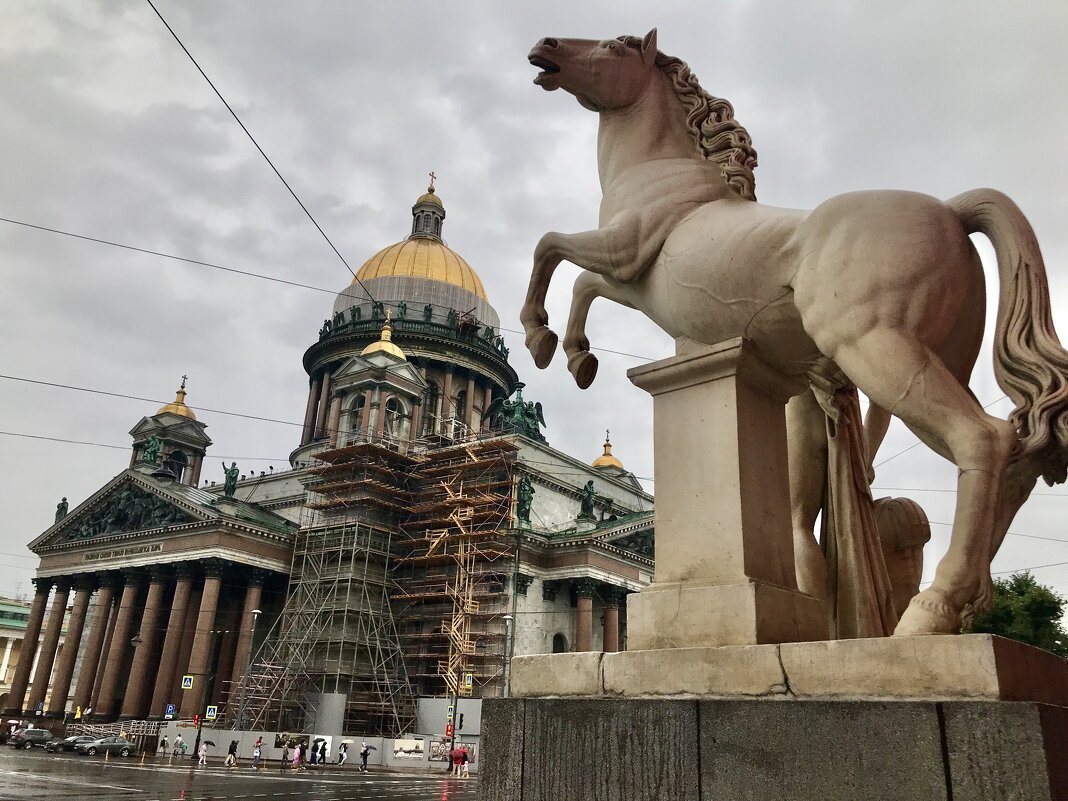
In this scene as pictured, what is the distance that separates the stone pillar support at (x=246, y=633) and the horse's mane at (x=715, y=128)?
39.5 m

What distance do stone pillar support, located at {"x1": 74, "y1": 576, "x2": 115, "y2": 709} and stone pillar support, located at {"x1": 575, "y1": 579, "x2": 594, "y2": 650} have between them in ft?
86.7

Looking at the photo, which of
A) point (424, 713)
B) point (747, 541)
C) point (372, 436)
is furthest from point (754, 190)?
point (372, 436)

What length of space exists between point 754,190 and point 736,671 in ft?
8.40

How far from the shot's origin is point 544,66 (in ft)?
17.3

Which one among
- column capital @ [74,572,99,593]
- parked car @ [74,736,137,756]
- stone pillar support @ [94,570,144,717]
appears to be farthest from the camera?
column capital @ [74,572,99,593]

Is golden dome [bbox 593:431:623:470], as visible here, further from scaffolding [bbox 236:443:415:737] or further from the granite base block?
the granite base block

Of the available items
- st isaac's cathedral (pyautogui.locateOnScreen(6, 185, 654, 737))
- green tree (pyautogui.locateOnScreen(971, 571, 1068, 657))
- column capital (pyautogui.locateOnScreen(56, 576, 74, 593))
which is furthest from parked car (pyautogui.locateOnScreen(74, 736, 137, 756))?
green tree (pyautogui.locateOnScreen(971, 571, 1068, 657))

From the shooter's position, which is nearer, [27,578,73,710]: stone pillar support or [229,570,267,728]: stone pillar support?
[229,570,267,728]: stone pillar support

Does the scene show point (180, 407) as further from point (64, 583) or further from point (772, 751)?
point (772, 751)

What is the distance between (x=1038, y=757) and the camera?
8.92ft

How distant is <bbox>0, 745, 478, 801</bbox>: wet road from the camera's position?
1655 centimetres

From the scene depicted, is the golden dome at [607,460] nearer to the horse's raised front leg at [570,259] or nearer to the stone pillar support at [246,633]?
the stone pillar support at [246,633]

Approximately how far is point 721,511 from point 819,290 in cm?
111

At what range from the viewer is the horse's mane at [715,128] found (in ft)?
15.8
